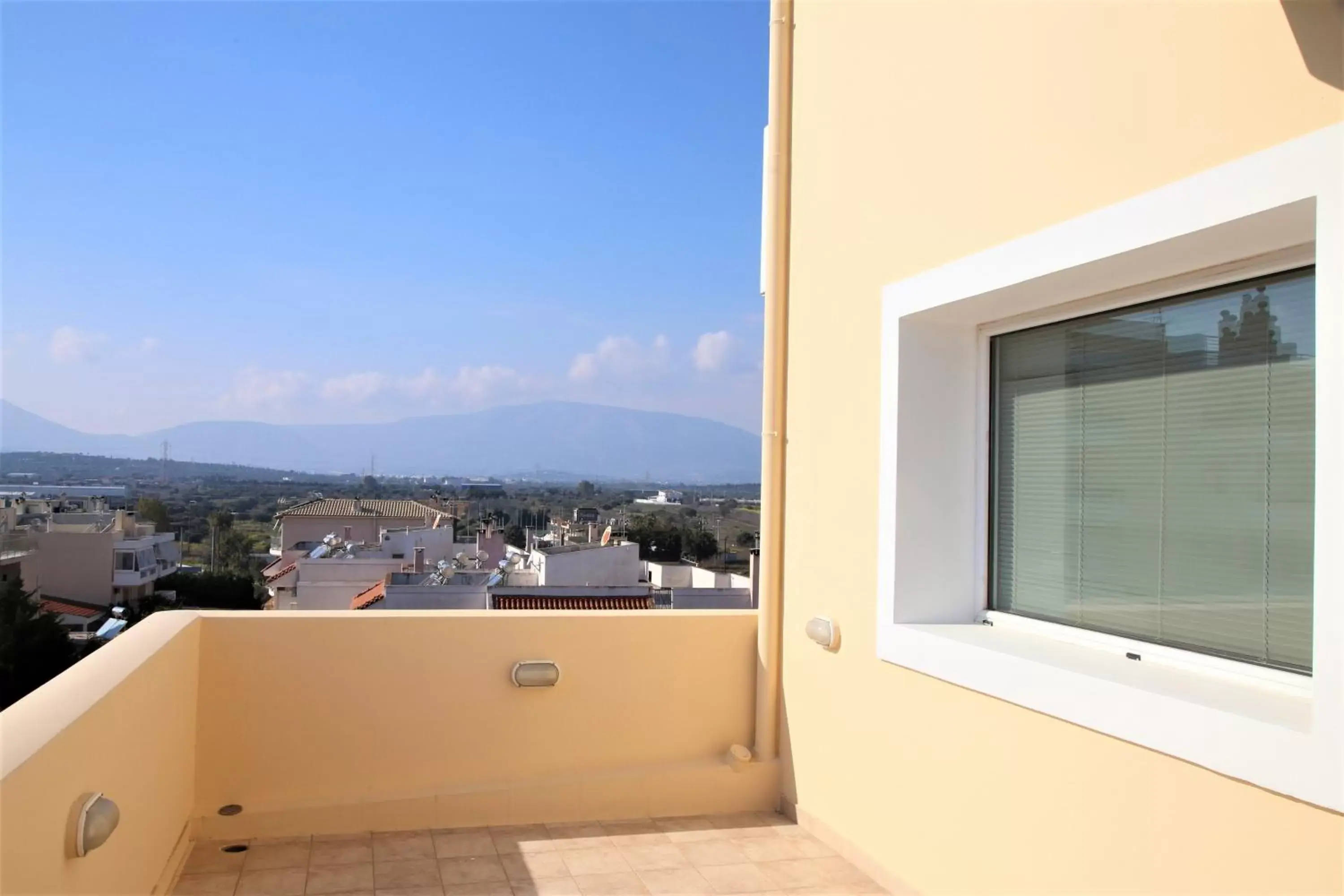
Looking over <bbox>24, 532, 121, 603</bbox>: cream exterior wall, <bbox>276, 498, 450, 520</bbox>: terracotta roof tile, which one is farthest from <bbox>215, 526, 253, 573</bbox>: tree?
<bbox>276, 498, 450, 520</bbox>: terracotta roof tile

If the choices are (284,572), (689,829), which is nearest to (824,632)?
(689,829)

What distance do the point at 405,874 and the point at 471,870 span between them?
29cm

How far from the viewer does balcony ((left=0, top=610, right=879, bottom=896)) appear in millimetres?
4043

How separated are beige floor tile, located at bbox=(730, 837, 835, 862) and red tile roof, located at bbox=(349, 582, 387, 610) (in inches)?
138

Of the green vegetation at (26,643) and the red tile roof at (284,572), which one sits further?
the red tile roof at (284,572)

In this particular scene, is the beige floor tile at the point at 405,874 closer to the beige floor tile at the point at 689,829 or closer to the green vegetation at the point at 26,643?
the beige floor tile at the point at 689,829

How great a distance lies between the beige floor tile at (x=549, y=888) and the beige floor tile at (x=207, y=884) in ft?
3.08

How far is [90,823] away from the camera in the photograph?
263cm

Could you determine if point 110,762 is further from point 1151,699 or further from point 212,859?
point 1151,699

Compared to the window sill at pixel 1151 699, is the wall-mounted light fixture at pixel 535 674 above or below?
below

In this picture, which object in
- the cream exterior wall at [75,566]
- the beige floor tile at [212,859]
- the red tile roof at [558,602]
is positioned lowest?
the beige floor tile at [212,859]

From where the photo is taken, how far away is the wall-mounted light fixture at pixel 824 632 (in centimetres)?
447

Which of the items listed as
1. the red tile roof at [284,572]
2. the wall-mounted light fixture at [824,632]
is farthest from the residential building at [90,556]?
the wall-mounted light fixture at [824,632]

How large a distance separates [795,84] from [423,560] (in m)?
9.08
